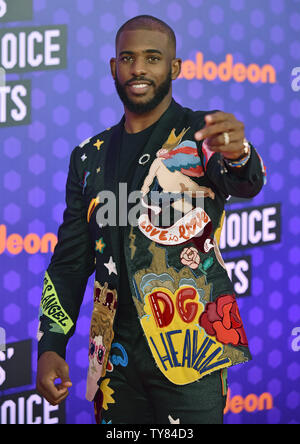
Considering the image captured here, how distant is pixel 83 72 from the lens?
10.7 ft

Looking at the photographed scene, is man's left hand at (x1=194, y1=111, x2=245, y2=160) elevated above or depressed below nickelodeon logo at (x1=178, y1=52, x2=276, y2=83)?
below

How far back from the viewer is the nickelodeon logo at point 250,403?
12.1 ft

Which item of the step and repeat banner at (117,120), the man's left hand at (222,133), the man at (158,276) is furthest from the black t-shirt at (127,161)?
the step and repeat banner at (117,120)

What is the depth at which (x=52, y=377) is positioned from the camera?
198cm

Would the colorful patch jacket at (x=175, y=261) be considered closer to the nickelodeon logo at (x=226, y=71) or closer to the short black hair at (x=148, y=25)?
the short black hair at (x=148, y=25)

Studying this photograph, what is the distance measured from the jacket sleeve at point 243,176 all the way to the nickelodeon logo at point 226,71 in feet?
5.74

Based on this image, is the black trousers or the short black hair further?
the short black hair

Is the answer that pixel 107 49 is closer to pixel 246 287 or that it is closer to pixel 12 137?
pixel 12 137

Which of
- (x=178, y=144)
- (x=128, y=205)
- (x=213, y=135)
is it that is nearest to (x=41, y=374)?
(x=128, y=205)

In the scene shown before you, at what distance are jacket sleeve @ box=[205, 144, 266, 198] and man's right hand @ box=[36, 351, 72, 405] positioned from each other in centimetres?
73

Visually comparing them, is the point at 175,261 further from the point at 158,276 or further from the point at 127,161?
the point at 127,161

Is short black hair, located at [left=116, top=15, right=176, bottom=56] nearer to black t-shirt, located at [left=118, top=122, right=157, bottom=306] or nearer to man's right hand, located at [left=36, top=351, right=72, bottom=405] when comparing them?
black t-shirt, located at [left=118, top=122, right=157, bottom=306]

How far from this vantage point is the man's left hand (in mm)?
1506

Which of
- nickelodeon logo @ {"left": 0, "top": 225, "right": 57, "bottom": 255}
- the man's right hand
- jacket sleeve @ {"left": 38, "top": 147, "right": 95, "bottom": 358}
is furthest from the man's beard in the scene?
nickelodeon logo @ {"left": 0, "top": 225, "right": 57, "bottom": 255}
